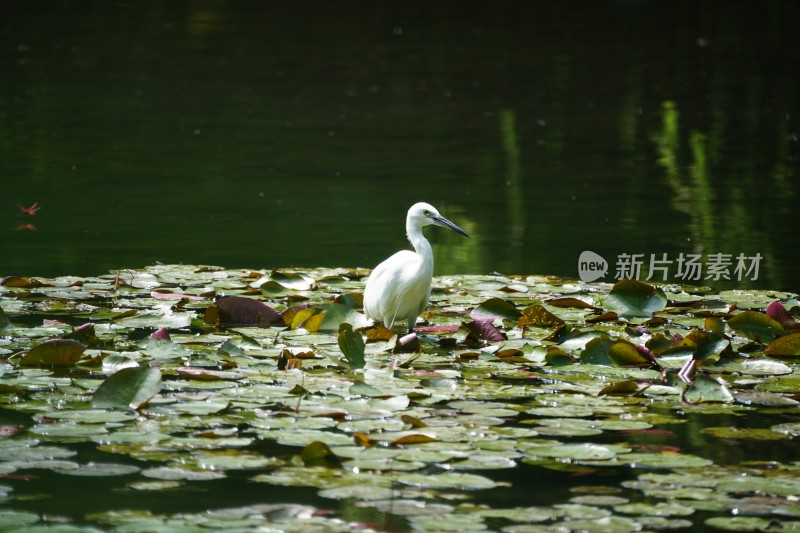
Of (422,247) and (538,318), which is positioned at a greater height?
(422,247)

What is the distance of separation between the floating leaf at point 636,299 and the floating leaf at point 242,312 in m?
1.26

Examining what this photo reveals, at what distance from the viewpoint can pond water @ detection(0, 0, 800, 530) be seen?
5883 millimetres

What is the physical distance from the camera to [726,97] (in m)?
12.6

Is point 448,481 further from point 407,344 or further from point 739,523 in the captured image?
point 407,344

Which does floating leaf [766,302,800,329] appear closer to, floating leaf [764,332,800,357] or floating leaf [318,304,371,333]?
floating leaf [764,332,800,357]

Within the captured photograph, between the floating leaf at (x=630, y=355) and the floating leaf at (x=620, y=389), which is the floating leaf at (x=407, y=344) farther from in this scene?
the floating leaf at (x=620, y=389)

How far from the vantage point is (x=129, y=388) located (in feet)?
11.2

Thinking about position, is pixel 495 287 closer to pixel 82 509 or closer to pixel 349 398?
pixel 349 398

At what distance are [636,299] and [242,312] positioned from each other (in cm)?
142

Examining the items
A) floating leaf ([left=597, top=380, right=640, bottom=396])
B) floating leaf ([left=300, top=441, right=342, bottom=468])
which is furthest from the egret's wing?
floating leaf ([left=300, top=441, right=342, bottom=468])

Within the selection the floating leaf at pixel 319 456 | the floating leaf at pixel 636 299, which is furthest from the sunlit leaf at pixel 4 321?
the floating leaf at pixel 636 299

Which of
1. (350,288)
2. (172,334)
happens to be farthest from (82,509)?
(350,288)

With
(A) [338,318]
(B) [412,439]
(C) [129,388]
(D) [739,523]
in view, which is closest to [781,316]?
(A) [338,318]

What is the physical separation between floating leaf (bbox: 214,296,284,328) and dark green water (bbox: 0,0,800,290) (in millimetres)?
1328
